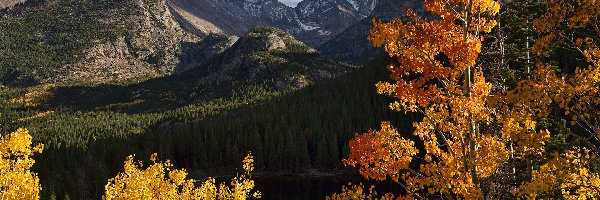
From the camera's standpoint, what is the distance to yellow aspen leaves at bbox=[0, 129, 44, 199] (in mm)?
21438

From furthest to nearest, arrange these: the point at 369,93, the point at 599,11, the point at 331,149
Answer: the point at 369,93 → the point at 331,149 → the point at 599,11

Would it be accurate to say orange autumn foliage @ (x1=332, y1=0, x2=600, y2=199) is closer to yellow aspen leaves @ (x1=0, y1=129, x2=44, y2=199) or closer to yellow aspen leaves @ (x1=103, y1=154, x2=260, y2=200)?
yellow aspen leaves @ (x1=103, y1=154, x2=260, y2=200)

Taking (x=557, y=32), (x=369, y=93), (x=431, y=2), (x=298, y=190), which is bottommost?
(x=298, y=190)

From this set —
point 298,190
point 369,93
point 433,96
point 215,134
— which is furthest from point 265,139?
point 433,96

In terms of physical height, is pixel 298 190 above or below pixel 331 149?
below

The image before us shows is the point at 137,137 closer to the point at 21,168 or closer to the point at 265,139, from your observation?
the point at 265,139

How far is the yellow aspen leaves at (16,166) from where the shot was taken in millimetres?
21438

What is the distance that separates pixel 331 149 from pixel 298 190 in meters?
30.1

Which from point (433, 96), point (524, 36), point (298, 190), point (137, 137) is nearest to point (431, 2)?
point (433, 96)

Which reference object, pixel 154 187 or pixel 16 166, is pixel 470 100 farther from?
pixel 16 166

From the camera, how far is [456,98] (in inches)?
529

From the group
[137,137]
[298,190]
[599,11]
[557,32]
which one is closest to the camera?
[599,11]

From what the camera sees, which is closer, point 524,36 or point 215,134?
point 524,36

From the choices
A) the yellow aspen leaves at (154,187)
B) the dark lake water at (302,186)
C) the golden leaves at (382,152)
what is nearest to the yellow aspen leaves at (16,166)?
the yellow aspen leaves at (154,187)
